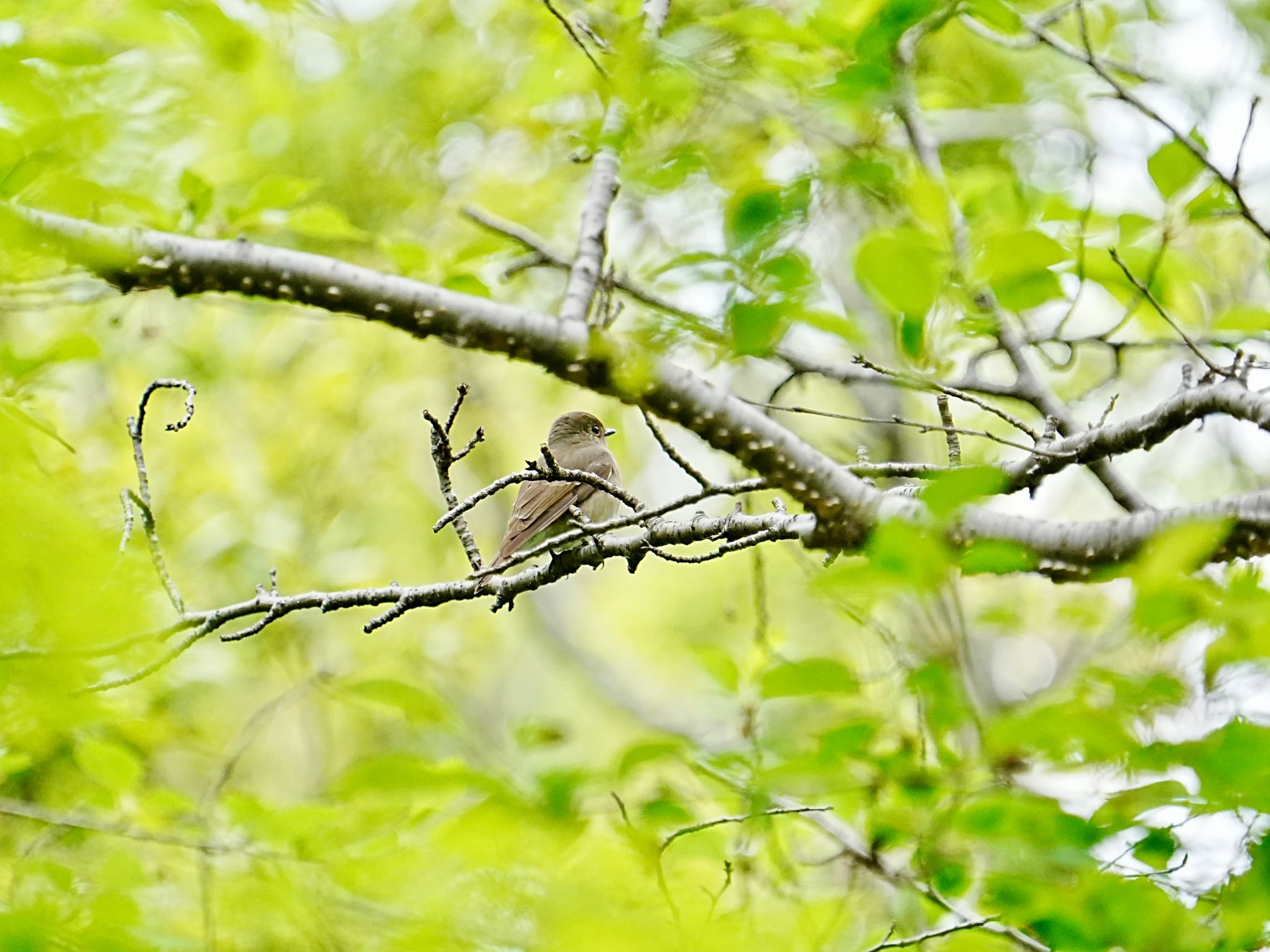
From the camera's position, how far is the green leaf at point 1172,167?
248 centimetres

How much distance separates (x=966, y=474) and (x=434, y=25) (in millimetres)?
6967

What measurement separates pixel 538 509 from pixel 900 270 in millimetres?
3492

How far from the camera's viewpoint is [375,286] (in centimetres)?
306

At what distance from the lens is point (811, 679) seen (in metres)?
1.47

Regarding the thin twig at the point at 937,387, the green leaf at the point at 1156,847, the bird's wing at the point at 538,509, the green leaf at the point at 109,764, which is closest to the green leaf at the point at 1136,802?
the green leaf at the point at 1156,847

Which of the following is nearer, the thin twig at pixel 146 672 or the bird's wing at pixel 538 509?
the thin twig at pixel 146 672

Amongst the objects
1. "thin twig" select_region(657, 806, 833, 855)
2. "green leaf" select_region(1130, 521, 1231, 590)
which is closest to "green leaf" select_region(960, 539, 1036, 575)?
"green leaf" select_region(1130, 521, 1231, 590)

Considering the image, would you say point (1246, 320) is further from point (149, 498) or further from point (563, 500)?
point (563, 500)

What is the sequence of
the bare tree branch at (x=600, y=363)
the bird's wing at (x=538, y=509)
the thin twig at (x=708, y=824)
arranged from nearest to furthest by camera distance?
the thin twig at (x=708, y=824) < the bare tree branch at (x=600, y=363) < the bird's wing at (x=538, y=509)

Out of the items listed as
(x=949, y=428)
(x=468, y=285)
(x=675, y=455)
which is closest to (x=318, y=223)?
(x=468, y=285)

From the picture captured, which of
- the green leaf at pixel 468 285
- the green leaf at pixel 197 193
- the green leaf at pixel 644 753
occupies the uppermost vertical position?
the green leaf at pixel 197 193

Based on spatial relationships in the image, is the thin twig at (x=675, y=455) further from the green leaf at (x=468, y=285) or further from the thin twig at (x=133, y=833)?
the thin twig at (x=133, y=833)

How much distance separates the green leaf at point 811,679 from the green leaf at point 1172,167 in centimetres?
164

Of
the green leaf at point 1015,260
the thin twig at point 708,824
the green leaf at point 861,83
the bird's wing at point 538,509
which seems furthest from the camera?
the bird's wing at point 538,509
